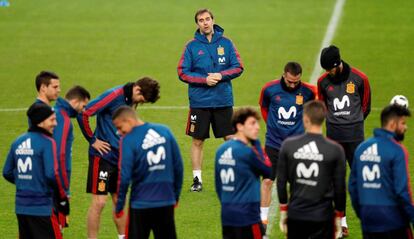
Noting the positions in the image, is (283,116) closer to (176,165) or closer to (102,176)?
(102,176)

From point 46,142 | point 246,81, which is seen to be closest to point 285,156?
point 46,142

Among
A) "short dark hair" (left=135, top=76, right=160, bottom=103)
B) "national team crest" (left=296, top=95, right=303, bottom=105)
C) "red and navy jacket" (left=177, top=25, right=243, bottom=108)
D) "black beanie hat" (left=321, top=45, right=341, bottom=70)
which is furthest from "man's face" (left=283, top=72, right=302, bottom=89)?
"red and navy jacket" (left=177, top=25, right=243, bottom=108)

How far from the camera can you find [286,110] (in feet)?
43.8

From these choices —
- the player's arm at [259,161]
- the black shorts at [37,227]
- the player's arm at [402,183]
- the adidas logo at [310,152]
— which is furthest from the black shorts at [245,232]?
the black shorts at [37,227]

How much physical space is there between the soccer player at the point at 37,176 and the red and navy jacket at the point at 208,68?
14.7ft

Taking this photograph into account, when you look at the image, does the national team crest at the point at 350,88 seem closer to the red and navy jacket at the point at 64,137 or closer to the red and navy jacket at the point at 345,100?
the red and navy jacket at the point at 345,100

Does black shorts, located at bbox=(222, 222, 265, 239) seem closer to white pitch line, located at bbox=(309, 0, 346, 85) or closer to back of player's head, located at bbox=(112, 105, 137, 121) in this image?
back of player's head, located at bbox=(112, 105, 137, 121)

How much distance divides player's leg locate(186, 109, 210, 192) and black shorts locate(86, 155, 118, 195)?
2740mm

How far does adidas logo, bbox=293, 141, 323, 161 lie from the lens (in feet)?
34.1

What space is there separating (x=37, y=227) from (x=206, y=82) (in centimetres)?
481

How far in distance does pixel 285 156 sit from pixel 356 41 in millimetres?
16713

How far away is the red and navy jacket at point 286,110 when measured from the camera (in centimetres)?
1333

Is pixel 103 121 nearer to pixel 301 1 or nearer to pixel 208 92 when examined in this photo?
pixel 208 92

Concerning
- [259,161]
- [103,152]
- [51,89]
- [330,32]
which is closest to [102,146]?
[103,152]
